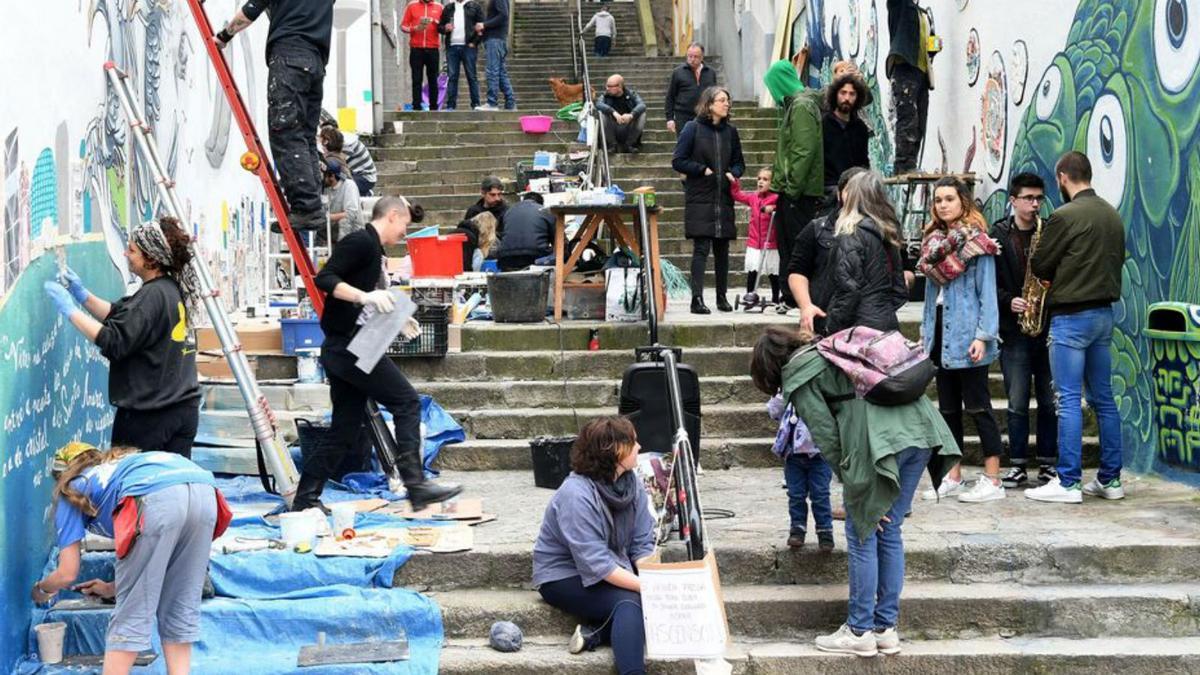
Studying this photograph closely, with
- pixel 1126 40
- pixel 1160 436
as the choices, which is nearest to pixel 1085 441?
pixel 1160 436

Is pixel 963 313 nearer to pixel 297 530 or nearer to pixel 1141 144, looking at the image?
pixel 1141 144

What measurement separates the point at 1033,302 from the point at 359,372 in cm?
362

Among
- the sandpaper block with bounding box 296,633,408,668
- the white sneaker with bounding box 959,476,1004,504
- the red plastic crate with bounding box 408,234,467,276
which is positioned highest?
the red plastic crate with bounding box 408,234,467,276

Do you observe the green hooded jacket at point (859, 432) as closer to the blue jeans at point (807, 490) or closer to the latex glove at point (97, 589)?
the blue jeans at point (807, 490)

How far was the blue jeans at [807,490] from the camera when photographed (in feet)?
23.0

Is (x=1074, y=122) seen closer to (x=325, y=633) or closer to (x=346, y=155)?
(x=325, y=633)

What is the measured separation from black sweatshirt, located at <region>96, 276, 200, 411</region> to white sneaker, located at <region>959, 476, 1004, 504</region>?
415cm

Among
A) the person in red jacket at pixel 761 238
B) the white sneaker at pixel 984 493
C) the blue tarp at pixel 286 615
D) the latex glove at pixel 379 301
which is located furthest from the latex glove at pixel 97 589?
the person in red jacket at pixel 761 238

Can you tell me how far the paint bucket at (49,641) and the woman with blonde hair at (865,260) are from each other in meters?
3.80

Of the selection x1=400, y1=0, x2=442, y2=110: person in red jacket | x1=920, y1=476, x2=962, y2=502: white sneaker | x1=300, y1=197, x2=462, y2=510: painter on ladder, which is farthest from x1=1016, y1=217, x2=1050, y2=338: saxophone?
x1=400, y1=0, x2=442, y2=110: person in red jacket

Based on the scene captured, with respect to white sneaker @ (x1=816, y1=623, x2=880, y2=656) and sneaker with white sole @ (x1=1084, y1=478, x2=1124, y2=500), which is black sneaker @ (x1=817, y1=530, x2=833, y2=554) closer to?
white sneaker @ (x1=816, y1=623, x2=880, y2=656)

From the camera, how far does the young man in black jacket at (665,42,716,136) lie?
16.3 meters

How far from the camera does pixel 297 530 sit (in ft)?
23.2

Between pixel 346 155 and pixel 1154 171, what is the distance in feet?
25.5
